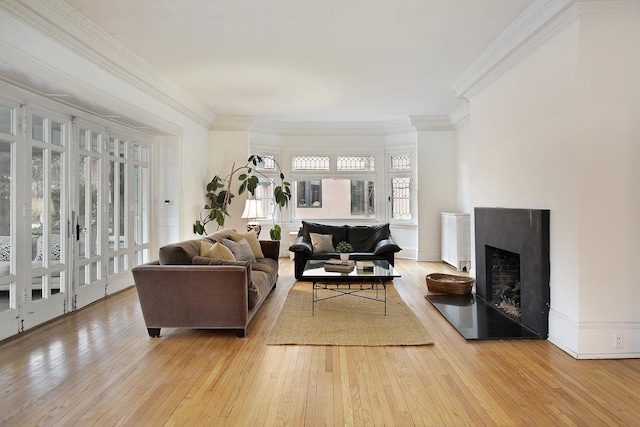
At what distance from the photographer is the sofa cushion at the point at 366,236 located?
21.3 ft

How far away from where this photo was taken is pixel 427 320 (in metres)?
3.91

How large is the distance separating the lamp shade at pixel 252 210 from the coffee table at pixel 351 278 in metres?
1.92

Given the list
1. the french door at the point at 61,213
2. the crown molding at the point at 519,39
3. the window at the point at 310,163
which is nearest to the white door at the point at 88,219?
the french door at the point at 61,213

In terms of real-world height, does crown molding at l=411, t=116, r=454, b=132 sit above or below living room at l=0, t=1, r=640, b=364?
above

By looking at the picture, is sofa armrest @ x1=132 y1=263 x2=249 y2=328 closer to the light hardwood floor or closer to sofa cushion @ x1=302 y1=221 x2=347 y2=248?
→ the light hardwood floor

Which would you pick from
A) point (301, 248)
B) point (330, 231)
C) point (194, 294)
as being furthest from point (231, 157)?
point (194, 294)

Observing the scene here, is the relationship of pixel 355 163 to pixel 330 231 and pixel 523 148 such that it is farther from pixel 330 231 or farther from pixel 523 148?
pixel 523 148

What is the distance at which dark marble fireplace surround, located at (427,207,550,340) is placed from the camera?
3328 millimetres

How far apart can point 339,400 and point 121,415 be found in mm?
1229

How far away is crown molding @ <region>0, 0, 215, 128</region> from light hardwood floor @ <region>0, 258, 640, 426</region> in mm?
2626

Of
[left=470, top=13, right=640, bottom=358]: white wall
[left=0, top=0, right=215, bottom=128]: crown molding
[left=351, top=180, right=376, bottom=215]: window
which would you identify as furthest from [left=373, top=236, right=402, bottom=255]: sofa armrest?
[left=0, top=0, right=215, bottom=128]: crown molding

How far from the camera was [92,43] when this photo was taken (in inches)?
147

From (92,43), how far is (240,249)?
2.57m

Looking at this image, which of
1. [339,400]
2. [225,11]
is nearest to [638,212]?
[339,400]
